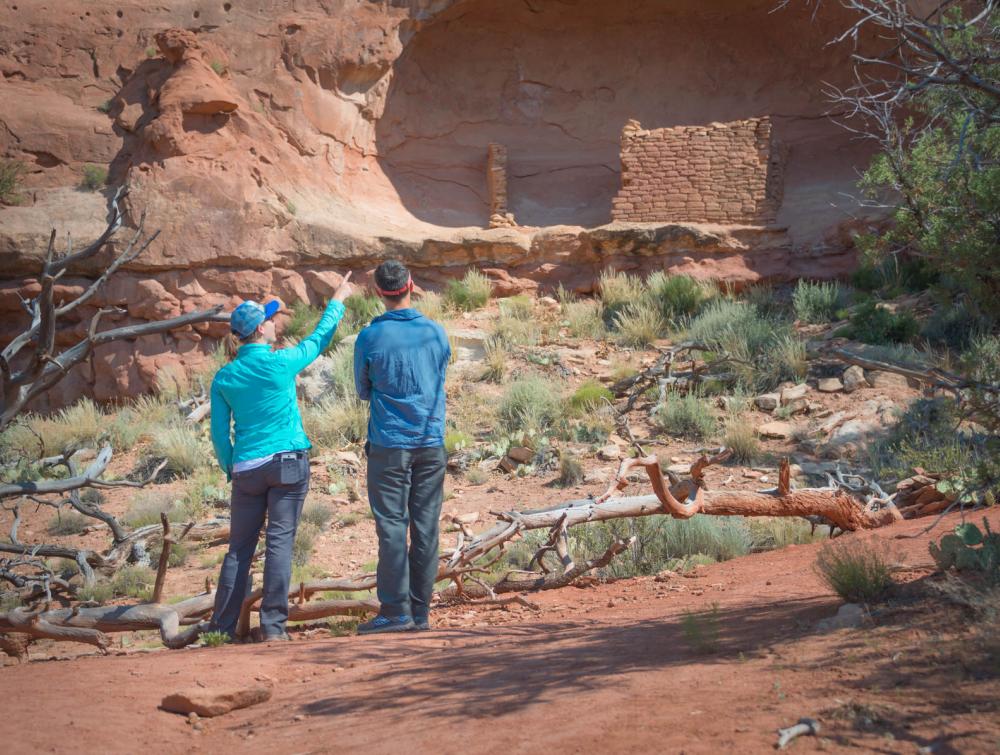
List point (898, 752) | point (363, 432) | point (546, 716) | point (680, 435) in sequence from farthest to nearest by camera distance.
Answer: point (363, 432) < point (680, 435) < point (546, 716) < point (898, 752)

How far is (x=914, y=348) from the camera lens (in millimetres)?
11828

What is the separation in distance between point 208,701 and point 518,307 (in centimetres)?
1178

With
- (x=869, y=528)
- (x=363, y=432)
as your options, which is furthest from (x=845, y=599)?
(x=363, y=432)

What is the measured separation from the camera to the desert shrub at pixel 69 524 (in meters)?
10.0

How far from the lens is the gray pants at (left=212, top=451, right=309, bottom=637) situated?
16.5ft

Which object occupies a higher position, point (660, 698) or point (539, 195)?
point (539, 195)

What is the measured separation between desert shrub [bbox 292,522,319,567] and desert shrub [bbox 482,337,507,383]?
14.8 ft

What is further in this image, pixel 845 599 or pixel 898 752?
pixel 845 599

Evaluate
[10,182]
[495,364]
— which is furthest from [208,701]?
[10,182]

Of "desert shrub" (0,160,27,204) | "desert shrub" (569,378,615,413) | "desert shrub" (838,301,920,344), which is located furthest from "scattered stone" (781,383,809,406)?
"desert shrub" (0,160,27,204)

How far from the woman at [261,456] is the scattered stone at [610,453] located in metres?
5.48

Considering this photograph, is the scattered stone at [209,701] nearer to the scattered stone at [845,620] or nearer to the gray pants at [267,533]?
the gray pants at [267,533]

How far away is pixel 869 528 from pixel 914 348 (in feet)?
19.7

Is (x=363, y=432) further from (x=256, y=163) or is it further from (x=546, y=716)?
(x=546, y=716)
